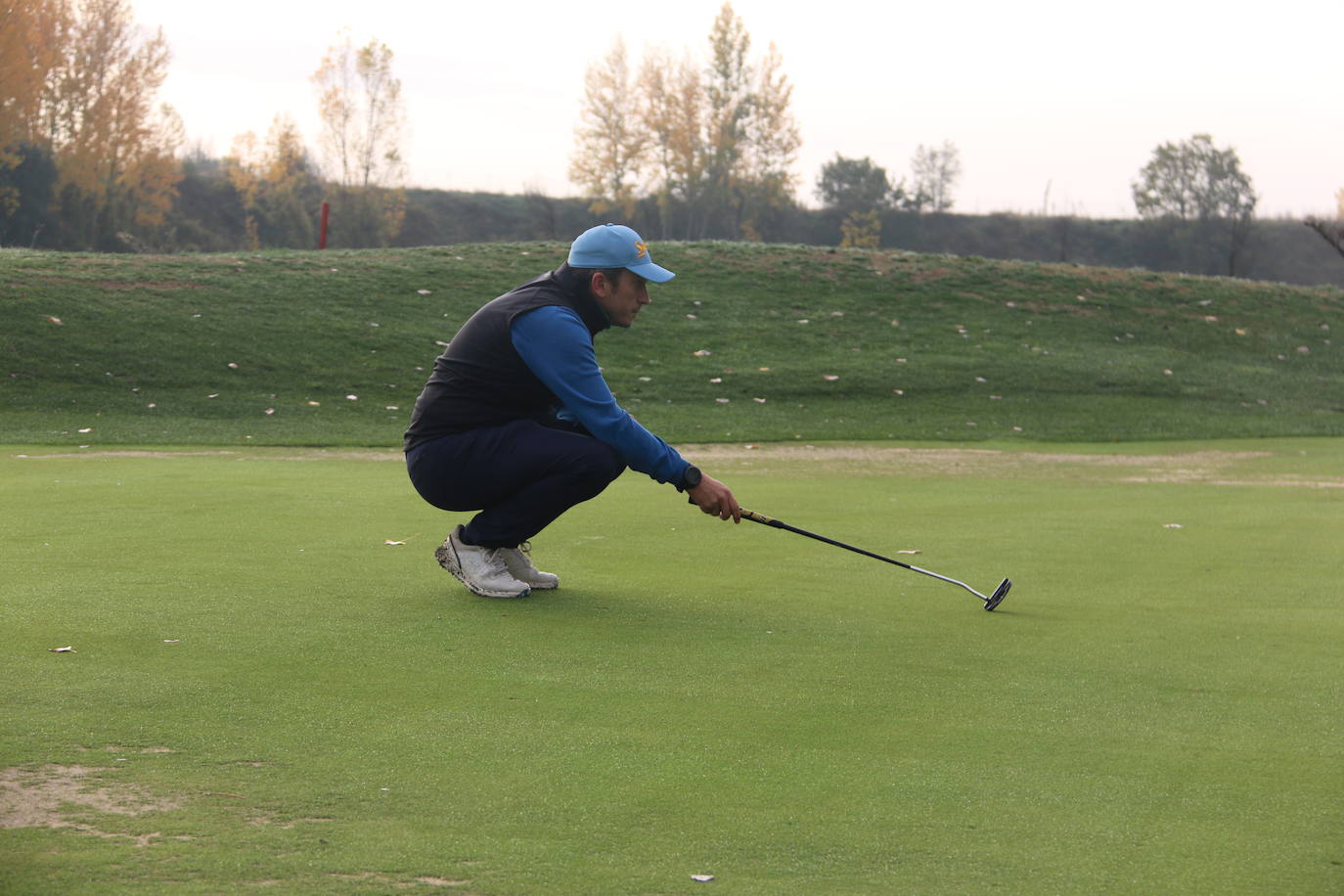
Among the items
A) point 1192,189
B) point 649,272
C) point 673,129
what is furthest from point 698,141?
point 649,272

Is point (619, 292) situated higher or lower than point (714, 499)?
higher

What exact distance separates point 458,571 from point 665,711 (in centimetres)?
201

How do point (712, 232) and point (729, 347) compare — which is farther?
point (712, 232)

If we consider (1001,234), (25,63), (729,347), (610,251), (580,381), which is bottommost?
(729,347)

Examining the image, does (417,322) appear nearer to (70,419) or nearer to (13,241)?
(70,419)

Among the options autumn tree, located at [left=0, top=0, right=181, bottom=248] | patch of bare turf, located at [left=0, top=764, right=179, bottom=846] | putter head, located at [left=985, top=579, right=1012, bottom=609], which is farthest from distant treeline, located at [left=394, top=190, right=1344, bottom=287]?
patch of bare turf, located at [left=0, top=764, right=179, bottom=846]

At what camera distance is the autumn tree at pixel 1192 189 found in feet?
217

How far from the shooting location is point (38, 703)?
3.75 m

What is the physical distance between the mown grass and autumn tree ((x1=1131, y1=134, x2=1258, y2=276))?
63.8 metres

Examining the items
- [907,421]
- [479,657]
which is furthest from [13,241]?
[479,657]

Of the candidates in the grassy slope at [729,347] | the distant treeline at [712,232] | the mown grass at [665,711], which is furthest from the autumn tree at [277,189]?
the mown grass at [665,711]

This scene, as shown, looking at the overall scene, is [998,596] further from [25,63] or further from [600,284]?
[25,63]

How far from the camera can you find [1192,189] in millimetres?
69000

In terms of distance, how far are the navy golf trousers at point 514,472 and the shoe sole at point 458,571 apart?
10cm
